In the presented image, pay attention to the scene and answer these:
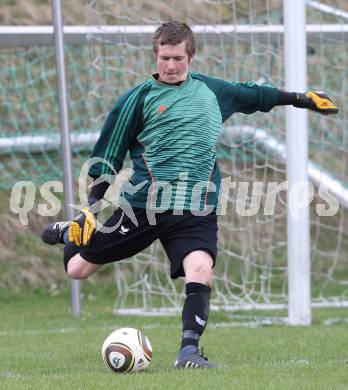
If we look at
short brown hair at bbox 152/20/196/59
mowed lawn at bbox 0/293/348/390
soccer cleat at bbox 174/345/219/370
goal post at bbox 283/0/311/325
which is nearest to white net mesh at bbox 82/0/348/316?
mowed lawn at bbox 0/293/348/390

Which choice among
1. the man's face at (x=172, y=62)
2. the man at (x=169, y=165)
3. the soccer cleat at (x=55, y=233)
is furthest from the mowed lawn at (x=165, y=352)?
the man's face at (x=172, y=62)

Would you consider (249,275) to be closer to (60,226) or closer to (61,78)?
(61,78)

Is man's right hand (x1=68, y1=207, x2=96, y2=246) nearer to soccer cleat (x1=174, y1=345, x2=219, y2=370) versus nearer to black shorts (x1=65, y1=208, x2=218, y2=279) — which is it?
black shorts (x1=65, y1=208, x2=218, y2=279)

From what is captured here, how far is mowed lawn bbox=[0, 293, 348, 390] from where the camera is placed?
534 cm

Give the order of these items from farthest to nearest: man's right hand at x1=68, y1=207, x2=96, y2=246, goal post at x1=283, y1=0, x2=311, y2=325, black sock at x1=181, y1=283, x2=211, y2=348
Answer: goal post at x1=283, y1=0, x2=311, y2=325, man's right hand at x1=68, y1=207, x2=96, y2=246, black sock at x1=181, y1=283, x2=211, y2=348

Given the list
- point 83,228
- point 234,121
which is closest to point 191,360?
point 83,228

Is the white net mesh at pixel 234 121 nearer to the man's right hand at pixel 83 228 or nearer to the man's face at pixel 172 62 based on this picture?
the man's face at pixel 172 62

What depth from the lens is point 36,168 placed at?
12547 millimetres

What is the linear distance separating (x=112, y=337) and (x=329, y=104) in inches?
74.9

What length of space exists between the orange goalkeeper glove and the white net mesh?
3.06 metres

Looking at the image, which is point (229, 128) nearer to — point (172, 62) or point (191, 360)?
point (172, 62)

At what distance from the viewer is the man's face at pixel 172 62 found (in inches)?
235

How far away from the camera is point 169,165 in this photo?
6148 millimetres

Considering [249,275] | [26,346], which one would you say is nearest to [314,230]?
[249,275]
